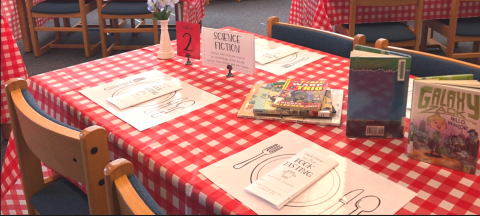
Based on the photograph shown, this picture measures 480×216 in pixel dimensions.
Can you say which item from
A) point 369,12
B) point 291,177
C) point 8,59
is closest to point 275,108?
point 291,177

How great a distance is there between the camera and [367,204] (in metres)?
0.90

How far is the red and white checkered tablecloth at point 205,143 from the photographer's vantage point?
3.06 ft

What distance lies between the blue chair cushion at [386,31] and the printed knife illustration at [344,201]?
216cm

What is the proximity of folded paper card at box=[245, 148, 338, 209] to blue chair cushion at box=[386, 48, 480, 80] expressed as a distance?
2.19 feet

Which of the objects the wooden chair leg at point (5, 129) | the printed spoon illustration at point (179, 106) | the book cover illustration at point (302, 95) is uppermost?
the book cover illustration at point (302, 95)

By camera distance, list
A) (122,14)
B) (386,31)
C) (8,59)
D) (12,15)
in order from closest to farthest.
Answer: (8,59), (386,31), (122,14), (12,15)

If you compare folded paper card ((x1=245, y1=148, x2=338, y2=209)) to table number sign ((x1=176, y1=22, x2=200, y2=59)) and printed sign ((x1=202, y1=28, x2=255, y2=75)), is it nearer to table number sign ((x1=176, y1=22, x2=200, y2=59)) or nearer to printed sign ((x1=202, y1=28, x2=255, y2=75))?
Result: printed sign ((x1=202, y1=28, x2=255, y2=75))

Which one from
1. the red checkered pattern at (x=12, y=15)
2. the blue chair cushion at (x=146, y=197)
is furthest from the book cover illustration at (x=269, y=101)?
the red checkered pattern at (x=12, y=15)

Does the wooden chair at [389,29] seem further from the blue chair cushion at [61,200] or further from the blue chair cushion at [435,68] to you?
the blue chair cushion at [61,200]

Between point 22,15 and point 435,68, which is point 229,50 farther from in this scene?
point 22,15

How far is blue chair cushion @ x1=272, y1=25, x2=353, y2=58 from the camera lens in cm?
180

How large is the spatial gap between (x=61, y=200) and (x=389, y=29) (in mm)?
2433

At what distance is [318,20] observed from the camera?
2943 mm

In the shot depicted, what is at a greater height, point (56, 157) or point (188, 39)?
point (188, 39)
